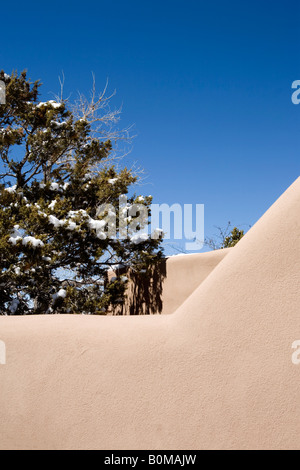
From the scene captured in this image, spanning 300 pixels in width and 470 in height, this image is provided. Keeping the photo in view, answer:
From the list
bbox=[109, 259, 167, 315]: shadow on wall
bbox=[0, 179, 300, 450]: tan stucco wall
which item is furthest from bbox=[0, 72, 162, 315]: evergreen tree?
bbox=[0, 179, 300, 450]: tan stucco wall

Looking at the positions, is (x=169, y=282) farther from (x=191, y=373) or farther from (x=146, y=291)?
(x=191, y=373)

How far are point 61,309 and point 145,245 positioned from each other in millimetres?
2513

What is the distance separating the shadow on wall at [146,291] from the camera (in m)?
8.66

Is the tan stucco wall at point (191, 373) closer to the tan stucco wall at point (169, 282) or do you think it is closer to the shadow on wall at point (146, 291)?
the tan stucco wall at point (169, 282)

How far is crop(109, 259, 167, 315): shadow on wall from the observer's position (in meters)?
8.66

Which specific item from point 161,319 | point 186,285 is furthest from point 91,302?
point 161,319

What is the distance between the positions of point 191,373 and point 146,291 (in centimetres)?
663

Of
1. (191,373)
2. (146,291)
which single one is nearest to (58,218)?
(146,291)

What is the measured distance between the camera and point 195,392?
2.44 meters

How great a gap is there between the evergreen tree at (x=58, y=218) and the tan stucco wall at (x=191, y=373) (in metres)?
4.86

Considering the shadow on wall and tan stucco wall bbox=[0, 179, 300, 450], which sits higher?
the shadow on wall

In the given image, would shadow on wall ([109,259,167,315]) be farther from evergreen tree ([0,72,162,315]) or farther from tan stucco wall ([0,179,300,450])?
tan stucco wall ([0,179,300,450])

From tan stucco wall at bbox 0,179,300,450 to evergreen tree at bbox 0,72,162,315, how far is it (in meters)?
4.86
